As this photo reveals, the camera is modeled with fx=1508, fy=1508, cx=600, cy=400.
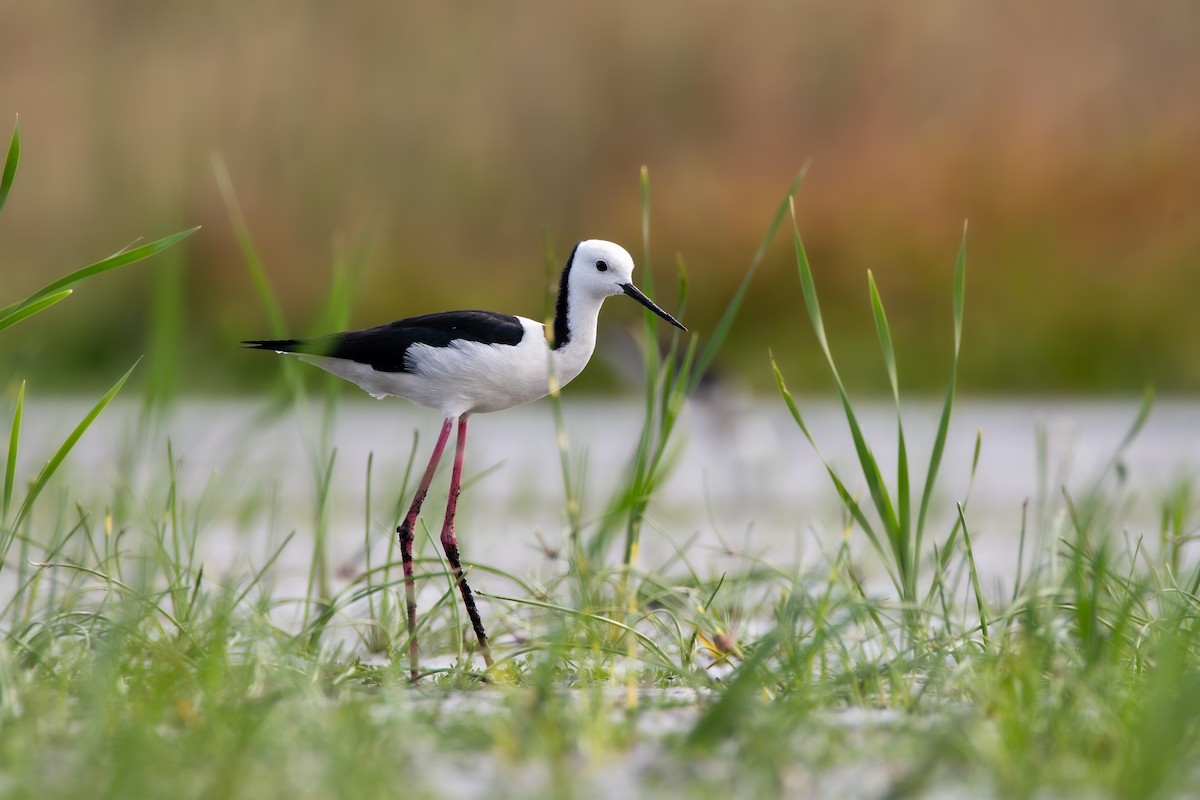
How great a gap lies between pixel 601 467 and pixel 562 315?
404 cm

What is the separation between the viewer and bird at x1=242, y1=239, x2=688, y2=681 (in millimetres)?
2881

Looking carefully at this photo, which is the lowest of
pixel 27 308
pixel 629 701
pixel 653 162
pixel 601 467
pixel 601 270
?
pixel 601 467

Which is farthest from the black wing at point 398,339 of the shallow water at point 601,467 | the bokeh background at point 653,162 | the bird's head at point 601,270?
the bokeh background at point 653,162

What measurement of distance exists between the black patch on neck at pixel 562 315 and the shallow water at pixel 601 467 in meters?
0.56

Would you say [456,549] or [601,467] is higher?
[456,549]

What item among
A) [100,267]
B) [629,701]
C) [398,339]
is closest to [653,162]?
[398,339]

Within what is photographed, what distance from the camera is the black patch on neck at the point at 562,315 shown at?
9.55 ft

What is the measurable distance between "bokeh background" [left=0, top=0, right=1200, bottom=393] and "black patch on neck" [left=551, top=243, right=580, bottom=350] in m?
6.17

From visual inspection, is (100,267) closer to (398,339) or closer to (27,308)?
(27,308)

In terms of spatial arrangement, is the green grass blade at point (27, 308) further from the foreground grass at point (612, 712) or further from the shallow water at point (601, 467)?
the shallow water at point (601, 467)

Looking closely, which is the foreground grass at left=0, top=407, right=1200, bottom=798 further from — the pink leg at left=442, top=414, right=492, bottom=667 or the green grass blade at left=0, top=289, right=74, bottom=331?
the green grass blade at left=0, top=289, right=74, bottom=331

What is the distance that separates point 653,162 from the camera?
38.1ft

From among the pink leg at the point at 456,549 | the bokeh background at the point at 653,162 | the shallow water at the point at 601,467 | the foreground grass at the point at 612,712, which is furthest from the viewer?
the bokeh background at the point at 653,162

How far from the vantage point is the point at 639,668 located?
2.91m
